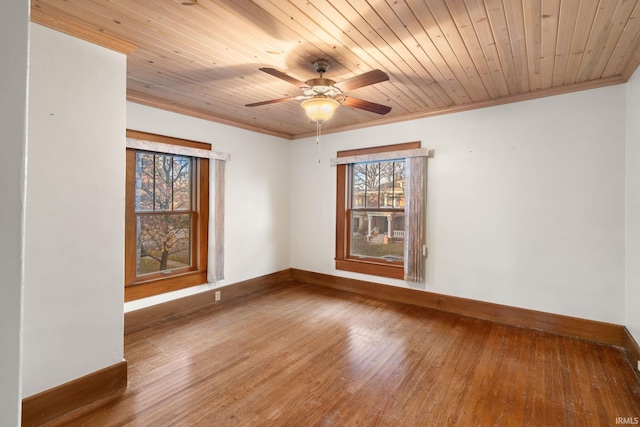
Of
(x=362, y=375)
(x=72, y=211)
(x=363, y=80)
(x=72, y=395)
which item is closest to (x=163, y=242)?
(x=72, y=211)

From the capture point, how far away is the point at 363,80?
2.28m

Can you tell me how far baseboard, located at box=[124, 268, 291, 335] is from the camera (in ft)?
11.6

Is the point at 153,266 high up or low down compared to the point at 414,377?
up

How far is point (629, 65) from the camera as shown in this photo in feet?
8.97

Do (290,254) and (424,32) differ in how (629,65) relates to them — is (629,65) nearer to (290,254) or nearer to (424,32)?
(424,32)

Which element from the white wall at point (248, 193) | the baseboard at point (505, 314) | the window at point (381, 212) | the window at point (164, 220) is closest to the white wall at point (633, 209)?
the baseboard at point (505, 314)

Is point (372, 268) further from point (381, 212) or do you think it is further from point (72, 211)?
point (72, 211)

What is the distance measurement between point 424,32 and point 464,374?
277cm

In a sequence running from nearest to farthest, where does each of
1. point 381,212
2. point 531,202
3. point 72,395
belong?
point 72,395, point 531,202, point 381,212

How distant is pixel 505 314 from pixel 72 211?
4.46 meters

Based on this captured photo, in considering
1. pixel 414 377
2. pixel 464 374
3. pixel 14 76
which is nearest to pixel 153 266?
pixel 414 377

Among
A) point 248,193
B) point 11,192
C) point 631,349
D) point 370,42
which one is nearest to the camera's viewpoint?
point 11,192

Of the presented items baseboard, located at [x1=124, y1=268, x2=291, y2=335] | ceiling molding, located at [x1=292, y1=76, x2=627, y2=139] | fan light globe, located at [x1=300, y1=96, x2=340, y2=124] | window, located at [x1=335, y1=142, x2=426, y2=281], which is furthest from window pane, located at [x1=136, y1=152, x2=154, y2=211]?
ceiling molding, located at [x1=292, y1=76, x2=627, y2=139]

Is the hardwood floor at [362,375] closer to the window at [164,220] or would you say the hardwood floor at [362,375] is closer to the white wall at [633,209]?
the white wall at [633,209]
